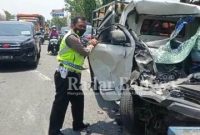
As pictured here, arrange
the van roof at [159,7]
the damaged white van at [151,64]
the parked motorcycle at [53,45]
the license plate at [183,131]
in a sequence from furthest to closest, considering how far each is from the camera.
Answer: the parked motorcycle at [53,45] < the van roof at [159,7] < the damaged white van at [151,64] < the license plate at [183,131]

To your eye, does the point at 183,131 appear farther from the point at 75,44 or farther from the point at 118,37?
the point at 118,37

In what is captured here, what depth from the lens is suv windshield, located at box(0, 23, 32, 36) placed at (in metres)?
14.2

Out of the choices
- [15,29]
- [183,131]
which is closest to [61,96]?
[183,131]

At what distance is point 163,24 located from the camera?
25.5 ft

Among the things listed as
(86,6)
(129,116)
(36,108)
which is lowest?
(36,108)

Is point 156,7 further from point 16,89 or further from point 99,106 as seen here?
point 16,89

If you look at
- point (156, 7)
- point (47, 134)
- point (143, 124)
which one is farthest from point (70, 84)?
point (156, 7)

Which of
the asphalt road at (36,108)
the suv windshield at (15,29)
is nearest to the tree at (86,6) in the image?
the suv windshield at (15,29)

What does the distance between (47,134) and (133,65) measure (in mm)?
1708

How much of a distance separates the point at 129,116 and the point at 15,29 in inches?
378

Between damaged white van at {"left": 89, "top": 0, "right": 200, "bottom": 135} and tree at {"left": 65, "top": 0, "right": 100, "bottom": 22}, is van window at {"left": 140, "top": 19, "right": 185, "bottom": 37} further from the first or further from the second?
tree at {"left": 65, "top": 0, "right": 100, "bottom": 22}

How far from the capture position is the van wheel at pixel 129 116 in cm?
567

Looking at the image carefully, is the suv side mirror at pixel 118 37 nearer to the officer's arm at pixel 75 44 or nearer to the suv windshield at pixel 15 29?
the officer's arm at pixel 75 44

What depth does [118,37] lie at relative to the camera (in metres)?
6.62
